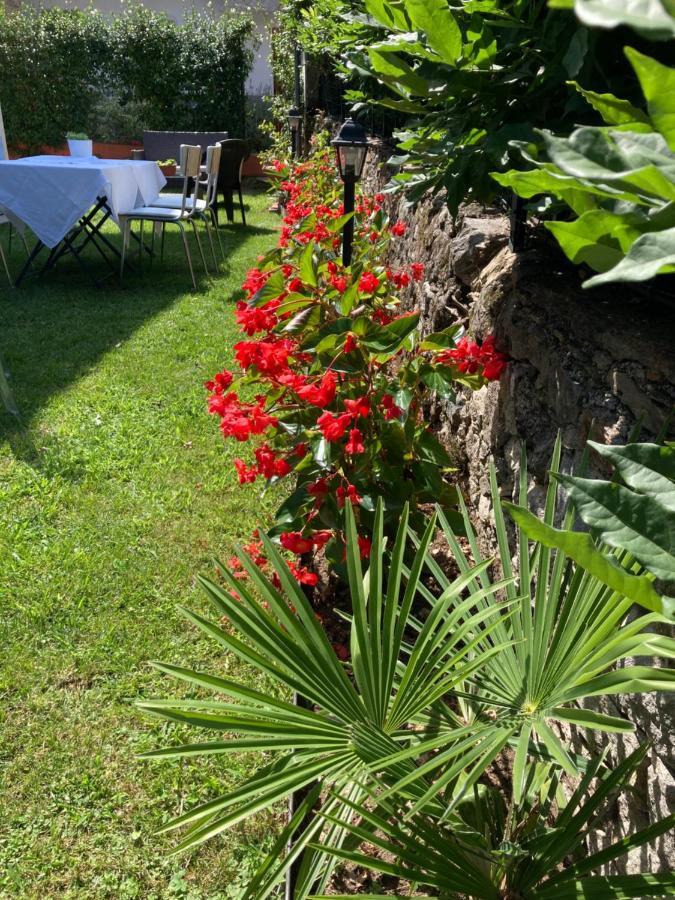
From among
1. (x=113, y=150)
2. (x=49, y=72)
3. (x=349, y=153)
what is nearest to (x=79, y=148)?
(x=349, y=153)

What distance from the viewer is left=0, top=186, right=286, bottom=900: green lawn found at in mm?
1667

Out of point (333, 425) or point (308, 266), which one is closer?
point (333, 425)

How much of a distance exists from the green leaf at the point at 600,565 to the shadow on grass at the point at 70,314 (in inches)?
131

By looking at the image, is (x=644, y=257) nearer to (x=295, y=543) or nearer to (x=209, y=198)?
(x=295, y=543)

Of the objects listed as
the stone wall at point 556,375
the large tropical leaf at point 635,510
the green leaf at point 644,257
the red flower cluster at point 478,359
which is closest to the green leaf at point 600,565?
the large tropical leaf at point 635,510

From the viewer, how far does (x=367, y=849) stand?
1.60m

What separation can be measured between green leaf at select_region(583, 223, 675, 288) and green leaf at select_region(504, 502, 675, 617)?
0.62 ft

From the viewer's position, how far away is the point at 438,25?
122 cm

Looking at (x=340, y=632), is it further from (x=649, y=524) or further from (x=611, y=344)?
(x=649, y=524)

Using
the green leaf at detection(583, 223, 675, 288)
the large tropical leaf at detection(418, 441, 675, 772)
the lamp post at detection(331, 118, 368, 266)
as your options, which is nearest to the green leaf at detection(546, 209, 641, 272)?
the green leaf at detection(583, 223, 675, 288)

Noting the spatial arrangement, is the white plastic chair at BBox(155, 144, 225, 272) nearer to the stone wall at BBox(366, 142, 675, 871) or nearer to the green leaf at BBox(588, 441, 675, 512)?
the stone wall at BBox(366, 142, 675, 871)

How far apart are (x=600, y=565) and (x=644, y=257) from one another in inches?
9.0

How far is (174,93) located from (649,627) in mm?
14761

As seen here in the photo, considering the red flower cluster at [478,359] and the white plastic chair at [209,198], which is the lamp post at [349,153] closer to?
the red flower cluster at [478,359]
